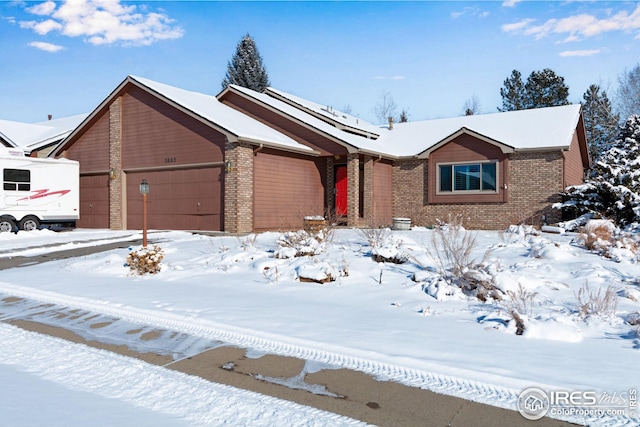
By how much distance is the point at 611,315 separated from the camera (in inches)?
244

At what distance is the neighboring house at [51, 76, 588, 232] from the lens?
18.4 metres

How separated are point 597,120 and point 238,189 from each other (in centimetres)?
3459

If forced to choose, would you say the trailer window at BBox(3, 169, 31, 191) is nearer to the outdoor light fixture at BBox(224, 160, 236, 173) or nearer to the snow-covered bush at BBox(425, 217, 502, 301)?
the outdoor light fixture at BBox(224, 160, 236, 173)

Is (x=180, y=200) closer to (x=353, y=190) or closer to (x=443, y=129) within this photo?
(x=353, y=190)

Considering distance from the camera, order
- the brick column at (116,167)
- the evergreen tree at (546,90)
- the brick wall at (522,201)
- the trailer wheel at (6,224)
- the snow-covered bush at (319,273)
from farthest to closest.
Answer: the evergreen tree at (546,90) → the brick column at (116,167) → the brick wall at (522,201) → the trailer wheel at (6,224) → the snow-covered bush at (319,273)

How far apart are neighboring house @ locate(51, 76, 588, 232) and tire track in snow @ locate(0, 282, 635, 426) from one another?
33.8 feet

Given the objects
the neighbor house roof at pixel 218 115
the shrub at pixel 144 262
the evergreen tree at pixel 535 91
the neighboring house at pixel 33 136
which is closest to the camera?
the shrub at pixel 144 262

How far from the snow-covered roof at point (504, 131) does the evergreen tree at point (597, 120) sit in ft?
58.5

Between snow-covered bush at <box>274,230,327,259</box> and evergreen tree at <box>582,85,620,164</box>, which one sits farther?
evergreen tree at <box>582,85,620,164</box>

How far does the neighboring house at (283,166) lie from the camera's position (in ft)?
60.2

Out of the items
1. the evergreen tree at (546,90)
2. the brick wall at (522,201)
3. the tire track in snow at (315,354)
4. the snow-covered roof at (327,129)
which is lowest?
the tire track in snow at (315,354)

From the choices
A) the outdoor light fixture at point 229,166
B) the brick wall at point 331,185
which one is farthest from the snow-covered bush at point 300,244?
the brick wall at point 331,185

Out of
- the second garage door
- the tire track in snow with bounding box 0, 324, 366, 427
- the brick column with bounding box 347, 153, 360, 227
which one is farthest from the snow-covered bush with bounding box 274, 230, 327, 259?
the brick column with bounding box 347, 153, 360, 227

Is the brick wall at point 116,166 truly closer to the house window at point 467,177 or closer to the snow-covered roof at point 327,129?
the snow-covered roof at point 327,129
